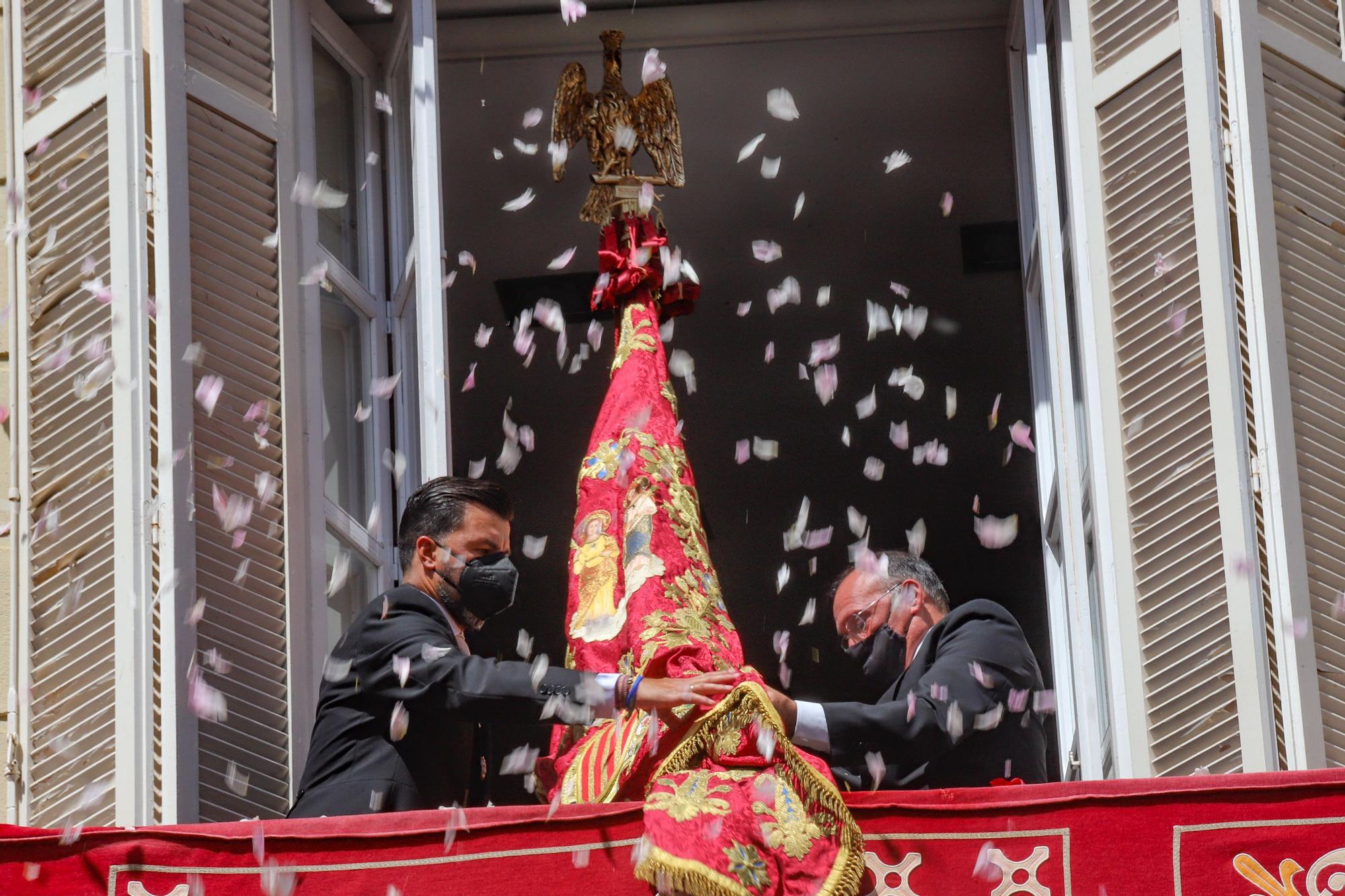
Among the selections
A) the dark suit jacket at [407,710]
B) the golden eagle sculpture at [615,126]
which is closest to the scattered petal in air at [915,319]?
the golden eagle sculpture at [615,126]

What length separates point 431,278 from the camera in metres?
4.52

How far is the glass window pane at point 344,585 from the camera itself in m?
4.52

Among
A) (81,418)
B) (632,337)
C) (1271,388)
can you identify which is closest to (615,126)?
(632,337)

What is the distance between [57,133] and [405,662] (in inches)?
56.1

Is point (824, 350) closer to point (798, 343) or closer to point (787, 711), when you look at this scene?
point (798, 343)

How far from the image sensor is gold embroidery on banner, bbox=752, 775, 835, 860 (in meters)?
3.40

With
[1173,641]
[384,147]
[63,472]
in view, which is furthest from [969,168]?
[63,472]

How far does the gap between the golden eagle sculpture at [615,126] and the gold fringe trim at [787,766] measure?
5.16 ft

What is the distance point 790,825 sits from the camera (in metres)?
3.44

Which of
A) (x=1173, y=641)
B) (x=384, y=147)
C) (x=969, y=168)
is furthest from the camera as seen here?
(x=969, y=168)

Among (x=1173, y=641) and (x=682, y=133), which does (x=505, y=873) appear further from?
(x=682, y=133)

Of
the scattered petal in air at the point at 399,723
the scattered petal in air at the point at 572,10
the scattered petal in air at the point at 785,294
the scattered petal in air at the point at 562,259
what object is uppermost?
the scattered petal in air at the point at 572,10

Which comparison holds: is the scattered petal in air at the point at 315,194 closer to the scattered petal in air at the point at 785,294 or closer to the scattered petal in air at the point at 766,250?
the scattered petal in air at the point at 766,250

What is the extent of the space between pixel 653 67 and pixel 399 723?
95.7 inches
